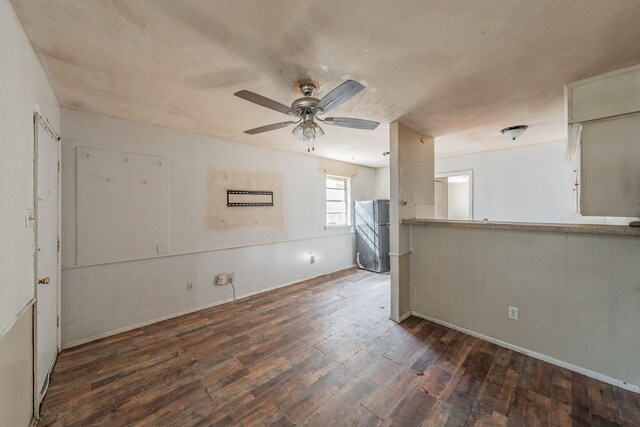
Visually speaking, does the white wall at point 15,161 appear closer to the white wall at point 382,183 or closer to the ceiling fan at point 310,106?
the ceiling fan at point 310,106

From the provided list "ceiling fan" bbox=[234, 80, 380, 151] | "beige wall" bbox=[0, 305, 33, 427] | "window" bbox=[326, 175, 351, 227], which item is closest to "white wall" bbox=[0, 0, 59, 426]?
"beige wall" bbox=[0, 305, 33, 427]

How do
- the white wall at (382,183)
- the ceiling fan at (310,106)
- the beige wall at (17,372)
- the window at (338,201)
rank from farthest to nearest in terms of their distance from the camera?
the white wall at (382,183)
the window at (338,201)
the ceiling fan at (310,106)
the beige wall at (17,372)

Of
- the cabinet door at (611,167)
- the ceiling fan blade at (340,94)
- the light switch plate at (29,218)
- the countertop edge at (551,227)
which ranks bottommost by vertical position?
the countertop edge at (551,227)

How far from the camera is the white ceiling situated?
4.10 feet

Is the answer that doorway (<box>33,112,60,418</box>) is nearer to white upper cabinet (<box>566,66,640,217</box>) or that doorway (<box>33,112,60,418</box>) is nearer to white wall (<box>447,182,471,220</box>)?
white upper cabinet (<box>566,66,640,217</box>)

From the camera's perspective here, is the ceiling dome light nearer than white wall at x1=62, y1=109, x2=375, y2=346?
No

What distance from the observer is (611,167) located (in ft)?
5.93

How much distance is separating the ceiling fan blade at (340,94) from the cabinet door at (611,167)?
74.1 inches

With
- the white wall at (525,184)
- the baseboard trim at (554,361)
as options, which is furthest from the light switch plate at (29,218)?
the white wall at (525,184)

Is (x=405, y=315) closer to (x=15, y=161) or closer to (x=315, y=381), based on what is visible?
(x=315, y=381)

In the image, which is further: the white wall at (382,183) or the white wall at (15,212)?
the white wall at (382,183)

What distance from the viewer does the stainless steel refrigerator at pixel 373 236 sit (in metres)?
5.07

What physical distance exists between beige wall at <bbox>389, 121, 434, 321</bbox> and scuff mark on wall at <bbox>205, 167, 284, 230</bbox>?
1971 mm

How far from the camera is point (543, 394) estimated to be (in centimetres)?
Answer: 176
